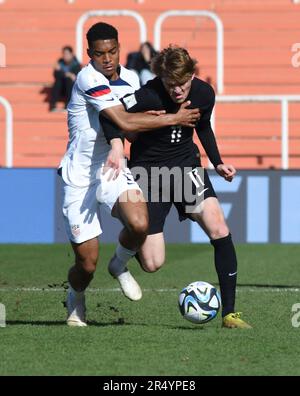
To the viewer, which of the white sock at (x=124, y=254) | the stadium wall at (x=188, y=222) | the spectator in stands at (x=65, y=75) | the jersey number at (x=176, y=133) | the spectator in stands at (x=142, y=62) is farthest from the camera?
the spectator in stands at (x=65, y=75)

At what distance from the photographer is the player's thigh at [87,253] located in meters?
7.89

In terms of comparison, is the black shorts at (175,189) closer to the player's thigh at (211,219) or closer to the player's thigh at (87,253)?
the player's thigh at (211,219)

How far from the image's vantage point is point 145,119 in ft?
25.7

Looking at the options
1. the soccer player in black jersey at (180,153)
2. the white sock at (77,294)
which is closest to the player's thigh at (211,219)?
the soccer player in black jersey at (180,153)

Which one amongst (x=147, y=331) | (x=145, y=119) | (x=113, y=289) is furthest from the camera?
(x=113, y=289)

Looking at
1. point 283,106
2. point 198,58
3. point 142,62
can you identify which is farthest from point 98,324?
point 198,58

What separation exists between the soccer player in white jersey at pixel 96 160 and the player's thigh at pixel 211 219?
16.2 inches

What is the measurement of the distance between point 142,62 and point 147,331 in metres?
11.0

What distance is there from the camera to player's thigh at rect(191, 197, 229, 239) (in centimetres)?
787

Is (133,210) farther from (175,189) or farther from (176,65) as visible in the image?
(176,65)

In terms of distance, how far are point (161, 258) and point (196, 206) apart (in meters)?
0.60

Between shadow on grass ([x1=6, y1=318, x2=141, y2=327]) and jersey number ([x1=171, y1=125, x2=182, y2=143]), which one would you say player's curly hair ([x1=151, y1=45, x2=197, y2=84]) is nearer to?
jersey number ([x1=171, y1=125, x2=182, y2=143])

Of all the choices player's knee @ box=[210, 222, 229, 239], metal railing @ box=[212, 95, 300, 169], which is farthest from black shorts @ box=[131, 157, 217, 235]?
metal railing @ box=[212, 95, 300, 169]
